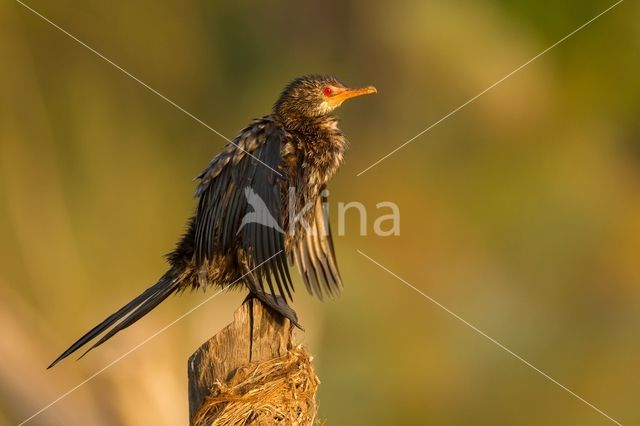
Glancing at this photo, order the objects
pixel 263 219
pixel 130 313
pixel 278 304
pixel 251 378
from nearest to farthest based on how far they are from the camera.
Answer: pixel 251 378
pixel 278 304
pixel 130 313
pixel 263 219

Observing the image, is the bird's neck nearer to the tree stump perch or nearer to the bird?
the bird

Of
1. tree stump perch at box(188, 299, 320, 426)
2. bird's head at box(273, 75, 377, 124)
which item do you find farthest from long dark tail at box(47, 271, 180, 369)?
bird's head at box(273, 75, 377, 124)

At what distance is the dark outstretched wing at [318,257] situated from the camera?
581 centimetres

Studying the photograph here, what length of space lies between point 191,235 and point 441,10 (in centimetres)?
566

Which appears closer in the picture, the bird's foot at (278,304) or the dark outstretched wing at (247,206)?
the bird's foot at (278,304)

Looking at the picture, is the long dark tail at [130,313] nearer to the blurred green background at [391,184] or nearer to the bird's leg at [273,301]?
the bird's leg at [273,301]

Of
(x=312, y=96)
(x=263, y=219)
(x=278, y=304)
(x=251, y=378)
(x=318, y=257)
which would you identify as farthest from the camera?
(x=312, y=96)

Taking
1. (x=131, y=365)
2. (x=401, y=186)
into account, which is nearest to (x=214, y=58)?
(x=401, y=186)

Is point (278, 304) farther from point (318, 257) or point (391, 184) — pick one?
point (391, 184)

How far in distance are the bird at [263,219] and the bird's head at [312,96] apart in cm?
1

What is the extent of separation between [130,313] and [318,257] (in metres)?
1.24

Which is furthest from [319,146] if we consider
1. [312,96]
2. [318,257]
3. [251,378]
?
[251,378]

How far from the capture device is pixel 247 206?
5223mm

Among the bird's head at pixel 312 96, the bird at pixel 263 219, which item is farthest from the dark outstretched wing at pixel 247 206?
the bird's head at pixel 312 96
